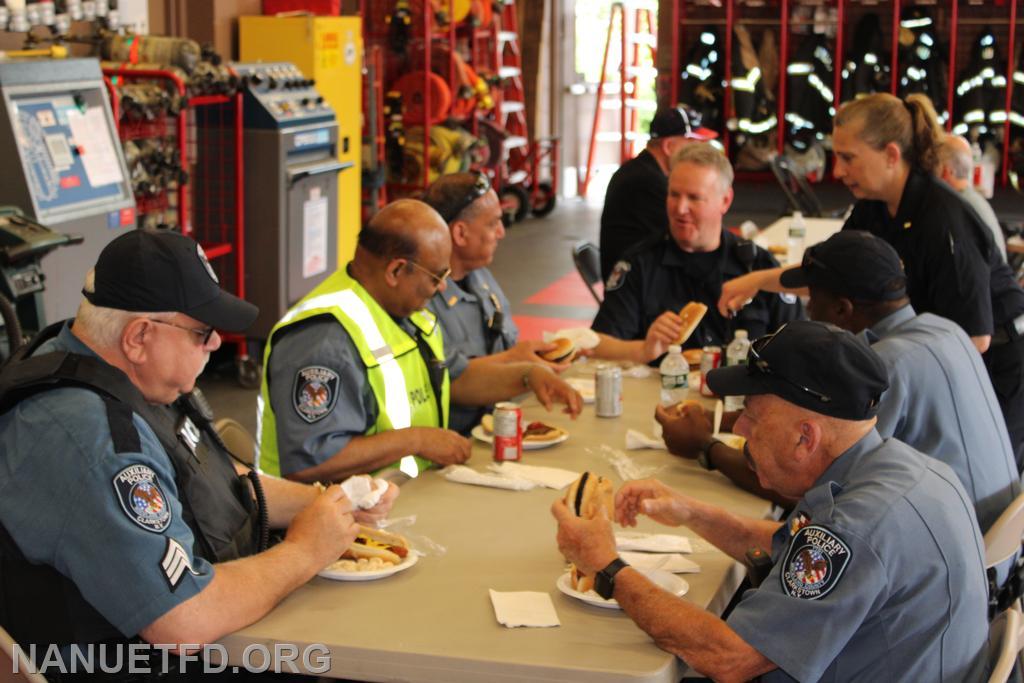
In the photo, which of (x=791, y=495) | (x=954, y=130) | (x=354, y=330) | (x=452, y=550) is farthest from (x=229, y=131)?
(x=954, y=130)

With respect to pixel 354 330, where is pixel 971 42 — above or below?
above

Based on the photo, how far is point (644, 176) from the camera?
6082 millimetres

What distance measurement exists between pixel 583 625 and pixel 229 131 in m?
5.76

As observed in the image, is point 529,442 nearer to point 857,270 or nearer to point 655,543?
point 655,543

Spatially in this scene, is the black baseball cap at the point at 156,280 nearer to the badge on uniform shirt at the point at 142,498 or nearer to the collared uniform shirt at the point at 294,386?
the badge on uniform shirt at the point at 142,498

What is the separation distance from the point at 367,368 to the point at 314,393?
19 centimetres

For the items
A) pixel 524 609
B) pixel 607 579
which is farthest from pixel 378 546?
pixel 607 579

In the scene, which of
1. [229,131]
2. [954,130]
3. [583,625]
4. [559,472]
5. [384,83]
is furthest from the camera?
[954,130]

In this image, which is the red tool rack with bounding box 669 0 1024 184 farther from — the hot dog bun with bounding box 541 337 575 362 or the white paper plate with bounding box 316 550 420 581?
the white paper plate with bounding box 316 550 420 581

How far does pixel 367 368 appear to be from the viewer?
143 inches

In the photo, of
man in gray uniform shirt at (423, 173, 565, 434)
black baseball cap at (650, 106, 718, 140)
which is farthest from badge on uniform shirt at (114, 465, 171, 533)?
black baseball cap at (650, 106, 718, 140)

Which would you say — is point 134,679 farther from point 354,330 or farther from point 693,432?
point 693,432

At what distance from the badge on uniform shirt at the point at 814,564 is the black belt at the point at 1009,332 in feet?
8.52

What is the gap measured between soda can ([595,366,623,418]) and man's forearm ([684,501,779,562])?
1183 millimetres
